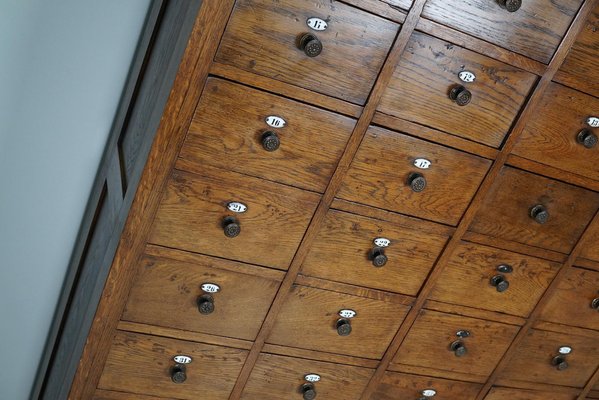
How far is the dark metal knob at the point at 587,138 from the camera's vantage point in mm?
2406

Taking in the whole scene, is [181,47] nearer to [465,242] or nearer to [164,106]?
[164,106]

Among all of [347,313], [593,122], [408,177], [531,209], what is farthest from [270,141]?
[593,122]

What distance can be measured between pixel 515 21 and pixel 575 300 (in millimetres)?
1113

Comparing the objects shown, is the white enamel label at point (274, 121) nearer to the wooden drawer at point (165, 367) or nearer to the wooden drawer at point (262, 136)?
the wooden drawer at point (262, 136)

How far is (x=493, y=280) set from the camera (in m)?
2.60

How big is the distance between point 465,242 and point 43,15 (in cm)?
156

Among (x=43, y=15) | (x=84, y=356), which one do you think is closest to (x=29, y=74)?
(x=43, y=15)

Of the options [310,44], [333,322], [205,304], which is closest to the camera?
[310,44]

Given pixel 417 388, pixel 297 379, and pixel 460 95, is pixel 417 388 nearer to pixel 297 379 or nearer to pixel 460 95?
pixel 297 379

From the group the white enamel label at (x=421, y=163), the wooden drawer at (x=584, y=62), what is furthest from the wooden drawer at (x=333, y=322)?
the wooden drawer at (x=584, y=62)

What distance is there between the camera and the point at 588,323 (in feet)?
9.33

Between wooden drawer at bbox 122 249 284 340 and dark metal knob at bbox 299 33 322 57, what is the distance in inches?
27.0

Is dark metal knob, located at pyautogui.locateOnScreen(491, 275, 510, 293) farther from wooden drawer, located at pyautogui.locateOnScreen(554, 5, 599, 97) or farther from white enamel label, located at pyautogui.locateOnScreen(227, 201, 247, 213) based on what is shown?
white enamel label, located at pyautogui.locateOnScreen(227, 201, 247, 213)

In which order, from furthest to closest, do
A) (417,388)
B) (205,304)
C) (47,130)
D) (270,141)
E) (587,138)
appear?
(417,388), (47,130), (587,138), (205,304), (270,141)
